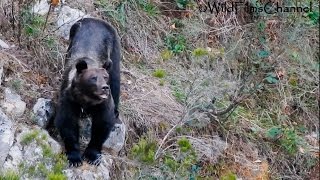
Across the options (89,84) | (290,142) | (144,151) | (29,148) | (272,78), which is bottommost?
(290,142)

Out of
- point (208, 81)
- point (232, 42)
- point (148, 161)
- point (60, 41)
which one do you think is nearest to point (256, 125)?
point (208, 81)

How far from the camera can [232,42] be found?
8.68 metres

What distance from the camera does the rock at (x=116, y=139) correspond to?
6.19 meters

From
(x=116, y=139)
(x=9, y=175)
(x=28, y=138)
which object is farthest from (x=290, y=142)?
(x=9, y=175)

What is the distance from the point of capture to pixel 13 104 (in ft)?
19.7

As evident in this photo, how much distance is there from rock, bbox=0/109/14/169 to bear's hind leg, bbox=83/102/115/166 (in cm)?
68

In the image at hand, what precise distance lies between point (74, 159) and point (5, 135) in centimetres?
63

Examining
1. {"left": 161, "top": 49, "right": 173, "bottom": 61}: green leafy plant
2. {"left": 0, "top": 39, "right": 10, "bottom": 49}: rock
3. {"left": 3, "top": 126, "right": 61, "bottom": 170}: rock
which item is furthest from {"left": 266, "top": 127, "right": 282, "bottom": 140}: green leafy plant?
{"left": 0, "top": 39, "right": 10, "bottom": 49}: rock

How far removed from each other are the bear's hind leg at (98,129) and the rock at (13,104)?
73cm

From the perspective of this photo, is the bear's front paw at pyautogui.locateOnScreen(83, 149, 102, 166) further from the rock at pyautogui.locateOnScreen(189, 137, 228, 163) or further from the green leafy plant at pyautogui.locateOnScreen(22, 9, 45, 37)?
the green leafy plant at pyautogui.locateOnScreen(22, 9, 45, 37)

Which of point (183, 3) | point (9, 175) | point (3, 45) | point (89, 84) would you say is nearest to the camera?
point (9, 175)

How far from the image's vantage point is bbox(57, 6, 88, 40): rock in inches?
287

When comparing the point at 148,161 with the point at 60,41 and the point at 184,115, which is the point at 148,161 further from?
the point at 60,41

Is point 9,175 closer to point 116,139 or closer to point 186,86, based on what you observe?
point 116,139
